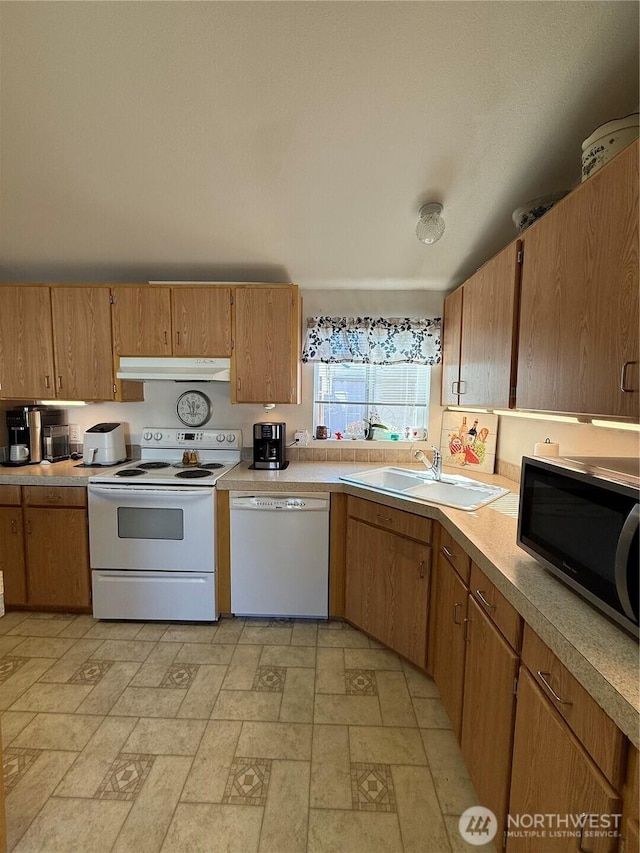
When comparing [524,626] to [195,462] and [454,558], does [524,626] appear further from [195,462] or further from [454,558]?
[195,462]

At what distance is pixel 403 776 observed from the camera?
4.61 feet

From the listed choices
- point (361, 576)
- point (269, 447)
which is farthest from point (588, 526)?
point (269, 447)

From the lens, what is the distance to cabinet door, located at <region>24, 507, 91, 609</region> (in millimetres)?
2326

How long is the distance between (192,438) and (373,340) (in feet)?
5.21

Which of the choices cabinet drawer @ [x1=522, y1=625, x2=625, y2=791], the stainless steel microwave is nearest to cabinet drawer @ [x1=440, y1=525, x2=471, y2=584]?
the stainless steel microwave

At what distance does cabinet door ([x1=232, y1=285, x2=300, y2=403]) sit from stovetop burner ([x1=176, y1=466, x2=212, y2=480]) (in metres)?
0.54

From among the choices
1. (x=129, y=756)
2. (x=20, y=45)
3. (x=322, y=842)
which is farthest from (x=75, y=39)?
(x=322, y=842)

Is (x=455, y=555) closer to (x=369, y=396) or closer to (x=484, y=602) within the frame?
(x=484, y=602)

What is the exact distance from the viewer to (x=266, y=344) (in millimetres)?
2518

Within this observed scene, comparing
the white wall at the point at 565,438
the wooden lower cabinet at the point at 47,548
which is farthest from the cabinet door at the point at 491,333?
the wooden lower cabinet at the point at 47,548

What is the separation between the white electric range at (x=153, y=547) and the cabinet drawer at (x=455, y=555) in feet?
4.47

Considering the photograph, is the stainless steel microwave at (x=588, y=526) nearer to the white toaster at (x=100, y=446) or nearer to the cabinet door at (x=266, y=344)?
the cabinet door at (x=266, y=344)

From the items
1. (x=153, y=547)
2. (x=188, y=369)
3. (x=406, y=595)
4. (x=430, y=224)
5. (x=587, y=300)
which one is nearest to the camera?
(x=587, y=300)

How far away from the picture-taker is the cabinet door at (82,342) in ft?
8.29
